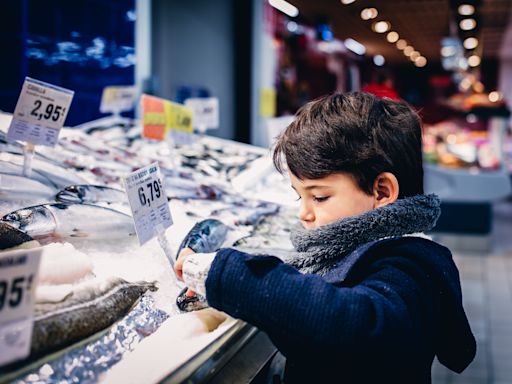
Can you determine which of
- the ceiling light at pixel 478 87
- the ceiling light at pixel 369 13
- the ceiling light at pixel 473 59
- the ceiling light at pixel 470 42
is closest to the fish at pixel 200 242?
the ceiling light at pixel 369 13

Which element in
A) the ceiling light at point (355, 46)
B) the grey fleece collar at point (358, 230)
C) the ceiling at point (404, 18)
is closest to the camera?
the grey fleece collar at point (358, 230)

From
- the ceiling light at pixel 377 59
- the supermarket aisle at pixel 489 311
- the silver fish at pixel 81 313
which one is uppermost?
the ceiling light at pixel 377 59

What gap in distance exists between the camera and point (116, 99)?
3119 mm

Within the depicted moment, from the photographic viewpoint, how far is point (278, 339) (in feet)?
3.38

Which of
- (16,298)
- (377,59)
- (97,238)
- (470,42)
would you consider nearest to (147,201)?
(97,238)

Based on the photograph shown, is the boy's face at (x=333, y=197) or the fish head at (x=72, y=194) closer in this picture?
the boy's face at (x=333, y=197)

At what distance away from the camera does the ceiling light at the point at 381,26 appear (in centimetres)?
937

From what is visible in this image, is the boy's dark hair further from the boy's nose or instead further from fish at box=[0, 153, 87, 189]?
fish at box=[0, 153, 87, 189]

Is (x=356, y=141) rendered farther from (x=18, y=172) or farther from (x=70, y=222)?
(x=18, y=172)

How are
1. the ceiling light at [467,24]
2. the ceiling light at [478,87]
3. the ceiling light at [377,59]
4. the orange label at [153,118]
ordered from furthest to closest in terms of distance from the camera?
the ceiling light at [478,87], the ceiling light at [377,59], the ceiling light at [467,24], the orange label at [153,118]

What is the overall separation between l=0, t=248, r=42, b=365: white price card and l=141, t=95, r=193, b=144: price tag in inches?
66.7

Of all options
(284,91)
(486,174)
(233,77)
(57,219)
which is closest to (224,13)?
(233,77)

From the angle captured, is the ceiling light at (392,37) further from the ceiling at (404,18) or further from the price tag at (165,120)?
the price tag at (165,120)

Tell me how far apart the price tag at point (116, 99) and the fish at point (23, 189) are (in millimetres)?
1525
